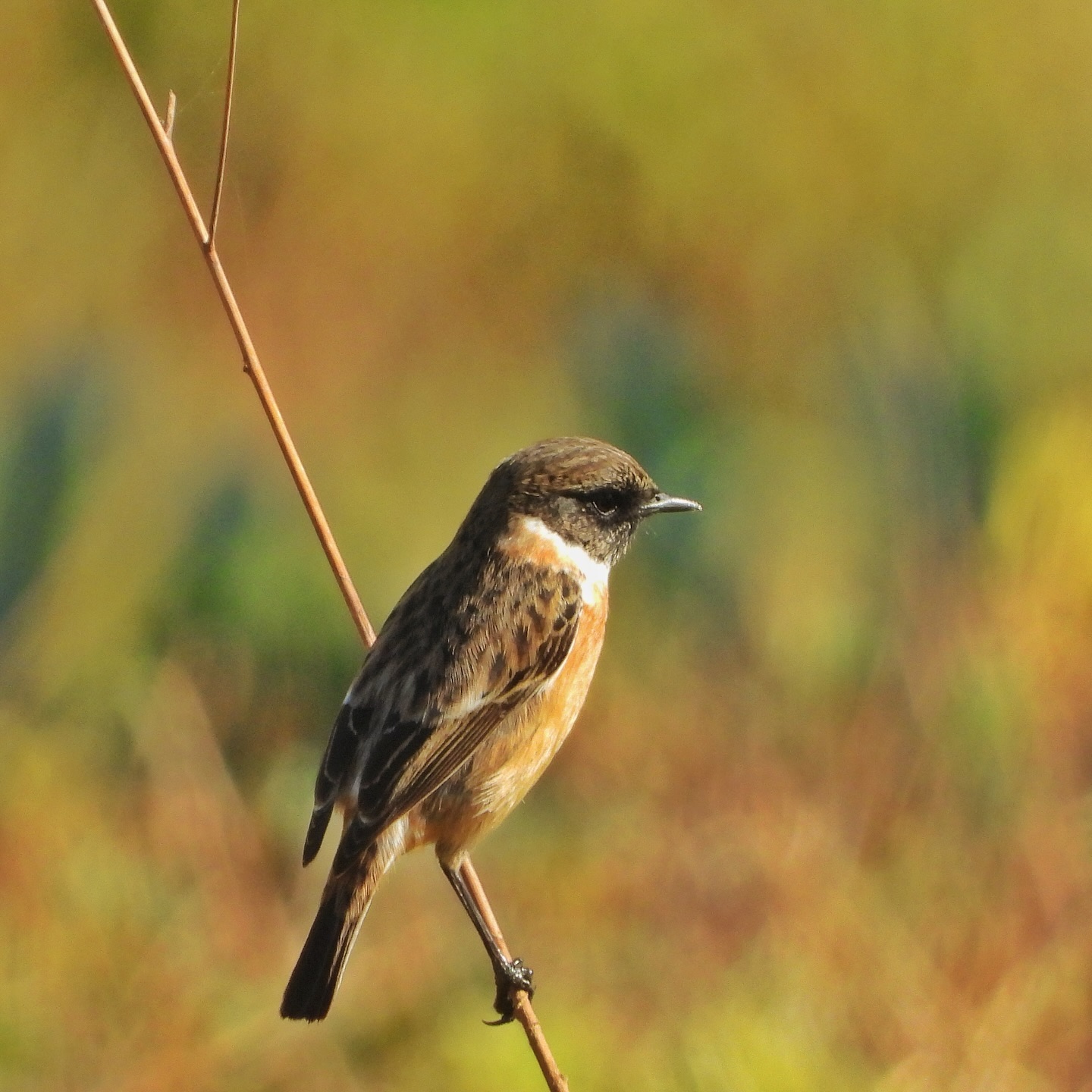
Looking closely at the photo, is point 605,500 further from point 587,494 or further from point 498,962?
point 498,962

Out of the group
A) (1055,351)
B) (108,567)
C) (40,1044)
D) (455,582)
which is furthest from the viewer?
(1055,351)

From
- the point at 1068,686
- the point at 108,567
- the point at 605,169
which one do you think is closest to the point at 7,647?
the point at 108,567

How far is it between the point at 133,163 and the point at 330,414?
2.74 ft

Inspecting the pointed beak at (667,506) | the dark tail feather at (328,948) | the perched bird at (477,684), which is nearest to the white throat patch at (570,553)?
the perched bird at (477,684)

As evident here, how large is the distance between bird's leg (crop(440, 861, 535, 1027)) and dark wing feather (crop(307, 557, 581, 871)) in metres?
0.23

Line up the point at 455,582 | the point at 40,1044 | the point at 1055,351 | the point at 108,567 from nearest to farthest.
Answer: the point at 455,582
the point at 40,1044
the point at 108,567
the point at 1055,351

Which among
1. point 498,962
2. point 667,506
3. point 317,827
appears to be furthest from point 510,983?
point 667,506

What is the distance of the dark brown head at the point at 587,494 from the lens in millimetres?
2496

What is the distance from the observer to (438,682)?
2371mm

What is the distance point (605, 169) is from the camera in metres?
3.81

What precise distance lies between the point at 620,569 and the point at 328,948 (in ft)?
4.74

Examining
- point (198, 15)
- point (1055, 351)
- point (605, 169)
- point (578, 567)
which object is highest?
point (198, 15)

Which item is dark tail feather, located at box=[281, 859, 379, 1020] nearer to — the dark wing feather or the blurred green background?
the dark wing feather

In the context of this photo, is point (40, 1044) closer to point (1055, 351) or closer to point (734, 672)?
point (734, 672)
